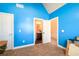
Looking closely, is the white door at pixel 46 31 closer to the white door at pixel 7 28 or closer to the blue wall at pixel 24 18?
the blue wall at pixel 24 18

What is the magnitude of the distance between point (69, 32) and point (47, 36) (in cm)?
175

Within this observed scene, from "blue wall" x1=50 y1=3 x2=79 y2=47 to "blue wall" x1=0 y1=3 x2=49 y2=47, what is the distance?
0.86 meters

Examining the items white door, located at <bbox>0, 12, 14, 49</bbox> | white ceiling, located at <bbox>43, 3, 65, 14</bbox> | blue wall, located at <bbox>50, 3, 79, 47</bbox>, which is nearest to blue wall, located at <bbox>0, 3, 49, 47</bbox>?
Answer: white door, located at <bbox>0, 12, 14, 49</bbox>

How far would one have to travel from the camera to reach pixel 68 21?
2965mm

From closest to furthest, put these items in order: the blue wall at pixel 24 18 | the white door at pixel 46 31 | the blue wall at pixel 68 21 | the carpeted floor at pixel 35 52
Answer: the carpeted floor at pixel 35 52
the blue wall at pixel 68 21
the blue wall at pixel 24 18
the white door at pixel 46 31

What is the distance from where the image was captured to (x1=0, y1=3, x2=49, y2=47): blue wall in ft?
10.1

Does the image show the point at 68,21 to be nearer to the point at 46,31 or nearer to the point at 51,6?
the point at 51,6

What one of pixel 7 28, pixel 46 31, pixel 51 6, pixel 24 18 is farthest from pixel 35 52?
pixel 46 31

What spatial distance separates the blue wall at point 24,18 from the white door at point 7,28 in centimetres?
13

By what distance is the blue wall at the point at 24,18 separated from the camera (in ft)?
10.1

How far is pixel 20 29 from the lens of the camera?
131 inches

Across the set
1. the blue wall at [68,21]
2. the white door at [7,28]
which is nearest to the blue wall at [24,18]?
the white door at [7,28]

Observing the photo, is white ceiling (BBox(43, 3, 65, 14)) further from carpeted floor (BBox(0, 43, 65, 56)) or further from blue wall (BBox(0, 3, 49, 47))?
carpeted floor (BBox(0, 43, 65, 56))

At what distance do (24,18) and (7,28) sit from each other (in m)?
0.82
